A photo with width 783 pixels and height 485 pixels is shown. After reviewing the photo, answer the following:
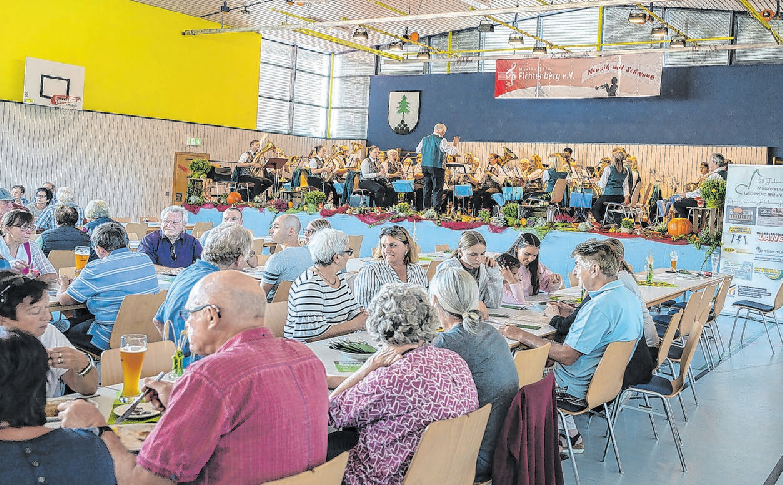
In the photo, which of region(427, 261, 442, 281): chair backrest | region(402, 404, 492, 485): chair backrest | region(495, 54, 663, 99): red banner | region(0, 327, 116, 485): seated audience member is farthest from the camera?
region(495, 54, 663, 99): red banner

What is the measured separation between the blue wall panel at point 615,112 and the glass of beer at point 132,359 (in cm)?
1645

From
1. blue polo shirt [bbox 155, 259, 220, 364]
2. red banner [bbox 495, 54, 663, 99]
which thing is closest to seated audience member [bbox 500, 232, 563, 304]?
blue polo shirt [bbox 155, 259, 220, 364]

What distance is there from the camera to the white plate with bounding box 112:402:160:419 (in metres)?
2.48

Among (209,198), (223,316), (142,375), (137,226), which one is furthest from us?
(209,198)

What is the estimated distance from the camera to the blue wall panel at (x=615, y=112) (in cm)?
1656

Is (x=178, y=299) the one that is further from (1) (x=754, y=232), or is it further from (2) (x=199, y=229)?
(1) (x=754, y=232)

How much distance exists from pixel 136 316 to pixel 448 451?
250cm

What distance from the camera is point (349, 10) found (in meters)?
17.4

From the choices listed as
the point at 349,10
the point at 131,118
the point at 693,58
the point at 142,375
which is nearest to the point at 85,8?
the point at 131,118

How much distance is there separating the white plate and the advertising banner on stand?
830cm

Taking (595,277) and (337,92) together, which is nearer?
(595,277)

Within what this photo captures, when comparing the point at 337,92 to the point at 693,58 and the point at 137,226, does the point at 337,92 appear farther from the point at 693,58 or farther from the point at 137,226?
the point at 137,226

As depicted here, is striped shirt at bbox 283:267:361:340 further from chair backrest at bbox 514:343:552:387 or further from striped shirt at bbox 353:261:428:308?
chair backrest at bbox 514:343:552:387

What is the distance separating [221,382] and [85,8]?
15.0 m
